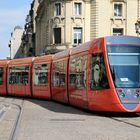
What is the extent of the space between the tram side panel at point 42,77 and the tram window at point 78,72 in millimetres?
7221

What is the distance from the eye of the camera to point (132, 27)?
6512 centimetres

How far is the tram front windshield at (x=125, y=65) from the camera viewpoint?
65.0 ft

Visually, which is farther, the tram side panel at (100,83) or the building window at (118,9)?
the building window at (118,9)

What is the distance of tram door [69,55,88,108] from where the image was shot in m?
21.9

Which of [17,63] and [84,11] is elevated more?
[84,11]

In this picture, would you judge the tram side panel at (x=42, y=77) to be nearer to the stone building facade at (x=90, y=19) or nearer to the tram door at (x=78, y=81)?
the tram door at (x=78, y=81)

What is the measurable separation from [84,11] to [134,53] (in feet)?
147

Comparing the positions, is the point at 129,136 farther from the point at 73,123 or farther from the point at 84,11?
the point at 84,11

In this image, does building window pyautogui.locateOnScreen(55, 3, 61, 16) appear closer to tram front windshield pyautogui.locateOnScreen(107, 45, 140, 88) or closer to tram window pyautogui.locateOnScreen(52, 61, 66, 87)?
tram window pyautogui.locateOnScreen(52, 61, 66, 87)

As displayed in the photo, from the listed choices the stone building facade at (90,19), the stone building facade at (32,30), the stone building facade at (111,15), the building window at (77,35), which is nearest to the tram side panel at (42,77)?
the stone building facade at (90,19)

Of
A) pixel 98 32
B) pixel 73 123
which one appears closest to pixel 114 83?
pixel 73 123

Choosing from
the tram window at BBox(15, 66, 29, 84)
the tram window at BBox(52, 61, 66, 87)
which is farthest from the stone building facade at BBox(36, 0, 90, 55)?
the tram window at BBox(52, 61, 66, 87)

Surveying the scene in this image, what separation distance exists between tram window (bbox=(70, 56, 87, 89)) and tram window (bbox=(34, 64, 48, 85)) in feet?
24.9

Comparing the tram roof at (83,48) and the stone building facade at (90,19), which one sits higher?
the stone building facade at (90,19)
